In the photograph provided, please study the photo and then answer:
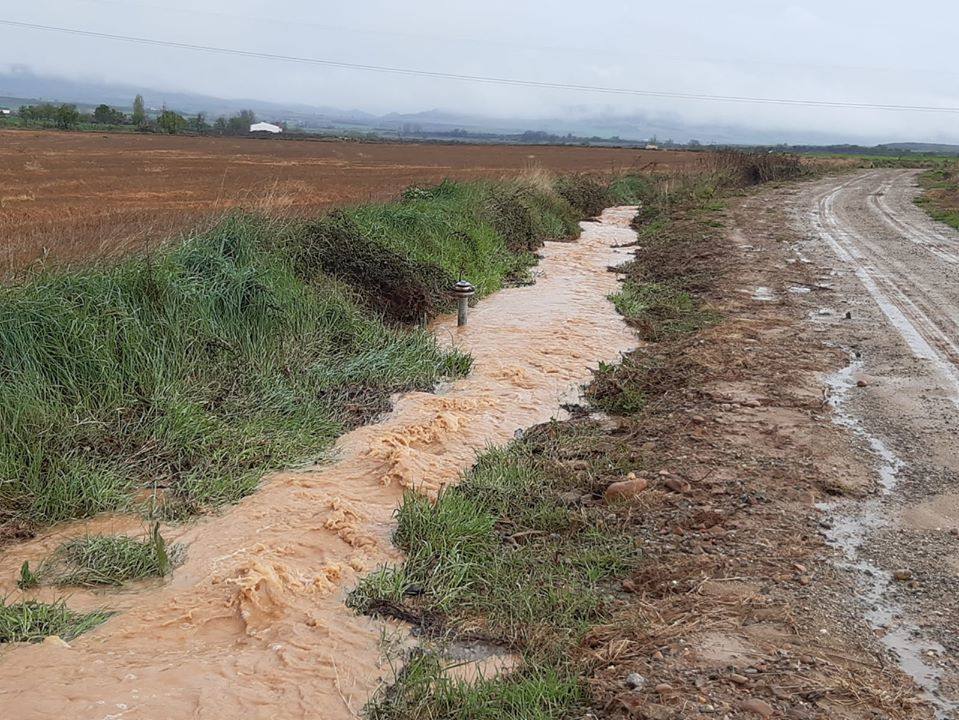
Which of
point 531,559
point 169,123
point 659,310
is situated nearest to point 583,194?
point 659,310

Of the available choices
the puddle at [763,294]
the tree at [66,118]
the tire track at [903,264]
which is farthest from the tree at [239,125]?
the puddle at [763,294]

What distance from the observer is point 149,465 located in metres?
6.02

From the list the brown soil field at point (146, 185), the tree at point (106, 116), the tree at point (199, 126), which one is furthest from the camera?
the tree at point (199, 126)

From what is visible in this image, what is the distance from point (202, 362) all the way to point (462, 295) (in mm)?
4255

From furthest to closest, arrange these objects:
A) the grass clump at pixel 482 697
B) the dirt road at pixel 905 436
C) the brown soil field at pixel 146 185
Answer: the brown soil field at pixel 146 185, the dirt road at pixel 905 436, the grass clump at pixel 482 697

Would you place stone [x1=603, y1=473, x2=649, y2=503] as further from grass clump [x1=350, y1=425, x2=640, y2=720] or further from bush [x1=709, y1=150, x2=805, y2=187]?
bush [x1=709, y1=150, x2=805, y2=187]

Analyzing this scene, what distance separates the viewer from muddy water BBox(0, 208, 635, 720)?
371cm

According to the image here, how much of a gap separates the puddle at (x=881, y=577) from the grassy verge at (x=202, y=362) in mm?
4208

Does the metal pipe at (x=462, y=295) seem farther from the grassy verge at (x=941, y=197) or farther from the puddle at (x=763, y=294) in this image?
the grassy verge at (x=941, y=197)

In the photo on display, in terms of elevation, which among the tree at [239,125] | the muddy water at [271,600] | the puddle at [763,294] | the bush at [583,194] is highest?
the tree at [239,125]

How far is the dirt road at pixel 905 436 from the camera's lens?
4008mm

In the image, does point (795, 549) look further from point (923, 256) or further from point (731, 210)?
point (731, 210)

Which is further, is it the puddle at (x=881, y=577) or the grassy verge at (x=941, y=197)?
the grassy verge at (x=941, y=197)

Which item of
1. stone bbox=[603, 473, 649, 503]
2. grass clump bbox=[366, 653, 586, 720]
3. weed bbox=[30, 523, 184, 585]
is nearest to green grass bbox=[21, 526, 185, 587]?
weed bbox=[30, 523, 184, 585]
